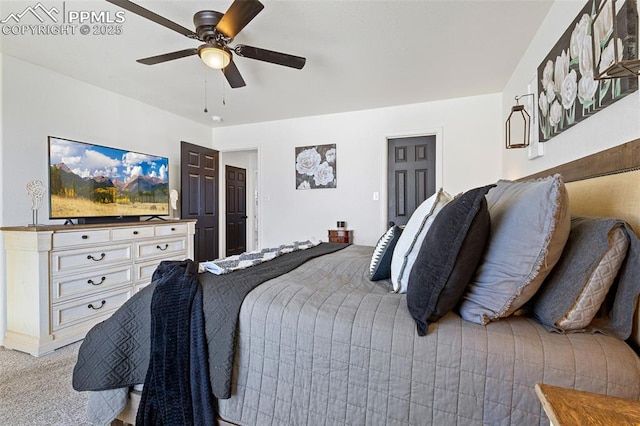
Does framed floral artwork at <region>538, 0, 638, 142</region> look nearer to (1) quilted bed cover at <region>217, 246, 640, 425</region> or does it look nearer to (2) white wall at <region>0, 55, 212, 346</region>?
(1) quilted bed cover at <region>217, 246, 640, 425</region>

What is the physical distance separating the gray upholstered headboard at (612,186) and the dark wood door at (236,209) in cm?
512

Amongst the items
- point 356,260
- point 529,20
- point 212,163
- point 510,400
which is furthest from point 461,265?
point 212,163

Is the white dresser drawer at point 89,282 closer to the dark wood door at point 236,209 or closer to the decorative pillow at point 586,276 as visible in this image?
the dark wood door at point 236,209

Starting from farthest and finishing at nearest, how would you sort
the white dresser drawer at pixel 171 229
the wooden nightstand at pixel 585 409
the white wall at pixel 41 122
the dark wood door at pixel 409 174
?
the dark wood door at pixel 409 174, the white dresser drawer at pixel 171 229, the white wall at pixel 41 122, the wooden nightstand at pixel 585 409

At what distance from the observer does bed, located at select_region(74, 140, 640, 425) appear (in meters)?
0.81

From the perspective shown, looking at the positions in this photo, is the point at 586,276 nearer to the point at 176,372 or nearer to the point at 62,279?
the point at 176,372

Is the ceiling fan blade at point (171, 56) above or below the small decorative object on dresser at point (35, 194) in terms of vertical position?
above

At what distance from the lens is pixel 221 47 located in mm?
2088

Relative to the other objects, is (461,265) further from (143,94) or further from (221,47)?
(143,94)

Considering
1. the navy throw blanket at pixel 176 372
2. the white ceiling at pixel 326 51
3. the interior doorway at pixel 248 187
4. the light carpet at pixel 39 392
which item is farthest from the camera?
the interior doorway at pixel 248 187

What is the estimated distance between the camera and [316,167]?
4418mm

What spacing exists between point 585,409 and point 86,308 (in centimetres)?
338

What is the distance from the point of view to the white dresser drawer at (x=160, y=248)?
313 centimetres

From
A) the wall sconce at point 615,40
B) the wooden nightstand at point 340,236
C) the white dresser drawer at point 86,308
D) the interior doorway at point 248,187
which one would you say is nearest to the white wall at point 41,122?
the white dresser drawer at point 86,308
